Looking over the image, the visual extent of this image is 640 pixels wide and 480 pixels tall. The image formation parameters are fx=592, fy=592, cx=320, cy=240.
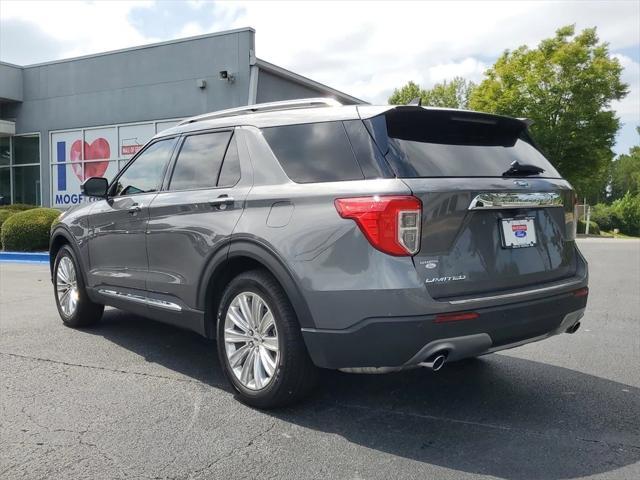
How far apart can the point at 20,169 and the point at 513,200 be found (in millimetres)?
24237

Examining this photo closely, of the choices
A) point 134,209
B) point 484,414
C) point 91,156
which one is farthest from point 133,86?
point 484,414

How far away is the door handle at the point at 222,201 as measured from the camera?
392 centimetres

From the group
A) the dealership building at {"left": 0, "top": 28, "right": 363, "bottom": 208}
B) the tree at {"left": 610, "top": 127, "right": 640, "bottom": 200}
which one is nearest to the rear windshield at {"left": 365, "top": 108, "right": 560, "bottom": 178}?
the dealership building at {"left": 0, "top": 28, "right": 363, "bottom": 208}

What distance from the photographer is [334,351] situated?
3232 millimetres

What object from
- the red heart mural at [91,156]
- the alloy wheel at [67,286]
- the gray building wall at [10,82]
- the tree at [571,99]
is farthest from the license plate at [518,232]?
the tree at [571,99]

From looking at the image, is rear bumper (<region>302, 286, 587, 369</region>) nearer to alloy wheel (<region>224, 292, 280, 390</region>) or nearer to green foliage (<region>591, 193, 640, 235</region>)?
alloy wheel (<region>224, 292, 280, 390</region>)

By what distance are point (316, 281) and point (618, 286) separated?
811 cm

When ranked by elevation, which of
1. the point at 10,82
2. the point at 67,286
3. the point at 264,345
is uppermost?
the point at 10,82

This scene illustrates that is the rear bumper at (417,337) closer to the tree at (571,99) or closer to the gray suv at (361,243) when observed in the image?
the gray suv at (361,243)

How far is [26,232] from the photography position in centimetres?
1499

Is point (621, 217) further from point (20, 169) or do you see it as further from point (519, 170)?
point (519, 170)

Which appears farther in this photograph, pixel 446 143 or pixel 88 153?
pixel 88 153

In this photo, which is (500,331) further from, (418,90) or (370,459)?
(418,90)

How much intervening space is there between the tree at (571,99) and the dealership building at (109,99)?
39.6 feet
